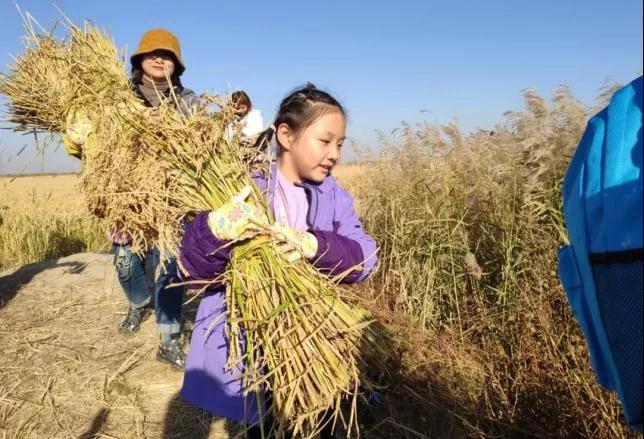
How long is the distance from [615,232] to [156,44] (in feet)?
9.12

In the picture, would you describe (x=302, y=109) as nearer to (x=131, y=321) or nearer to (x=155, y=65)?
(x=155, y=65)

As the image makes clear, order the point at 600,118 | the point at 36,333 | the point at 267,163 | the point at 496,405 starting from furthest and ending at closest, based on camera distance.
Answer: the point at 36,333 < the point at 496,405 < the point at 267,163 < the point at 600,118

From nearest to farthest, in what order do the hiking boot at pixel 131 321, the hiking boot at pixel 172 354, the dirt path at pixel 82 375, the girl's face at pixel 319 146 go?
1. the girl's face at pixel 319 146
2. the dirt path at pixel 82 375
3. the hiking boot at pixel 172 354
4. the hiking boot at pixel 131 321

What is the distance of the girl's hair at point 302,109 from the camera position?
1.75m

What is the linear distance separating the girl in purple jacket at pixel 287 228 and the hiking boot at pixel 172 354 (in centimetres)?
157

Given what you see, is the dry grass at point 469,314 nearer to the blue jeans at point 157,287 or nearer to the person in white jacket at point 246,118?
the blue jeans at point 157,287

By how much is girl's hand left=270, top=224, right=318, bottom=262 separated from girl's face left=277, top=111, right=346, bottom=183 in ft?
0.98

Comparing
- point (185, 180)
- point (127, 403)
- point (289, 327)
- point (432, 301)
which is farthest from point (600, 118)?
point (127, 403)

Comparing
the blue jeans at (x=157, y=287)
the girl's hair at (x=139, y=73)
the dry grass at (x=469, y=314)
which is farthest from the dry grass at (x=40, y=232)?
the girl's hair at (x=139, y=73)

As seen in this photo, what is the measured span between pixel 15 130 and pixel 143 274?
1432 millimetres

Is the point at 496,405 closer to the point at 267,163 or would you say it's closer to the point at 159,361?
the point at 267,163

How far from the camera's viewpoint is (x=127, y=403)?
9.37 feet

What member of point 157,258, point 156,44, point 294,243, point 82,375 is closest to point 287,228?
point 294,243

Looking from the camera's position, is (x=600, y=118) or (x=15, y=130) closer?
(x=600, y=118)
